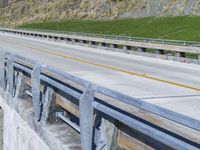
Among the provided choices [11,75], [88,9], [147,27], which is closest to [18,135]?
[11,75]

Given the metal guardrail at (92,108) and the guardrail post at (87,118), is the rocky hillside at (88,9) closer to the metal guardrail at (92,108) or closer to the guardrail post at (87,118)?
the metal guardrail at (92,108)

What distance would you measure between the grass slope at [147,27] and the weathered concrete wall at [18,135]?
35.1 metres

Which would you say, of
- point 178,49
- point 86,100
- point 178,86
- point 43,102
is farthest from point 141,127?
point 178,49

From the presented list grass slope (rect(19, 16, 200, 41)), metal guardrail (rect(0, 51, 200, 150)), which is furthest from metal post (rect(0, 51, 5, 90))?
grass slope (rect(19, 16, 200, 41))

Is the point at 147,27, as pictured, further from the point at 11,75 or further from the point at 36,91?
the point at 36,91

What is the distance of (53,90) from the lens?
8.78 m

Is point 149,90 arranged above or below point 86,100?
below

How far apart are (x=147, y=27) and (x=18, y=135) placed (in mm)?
54757

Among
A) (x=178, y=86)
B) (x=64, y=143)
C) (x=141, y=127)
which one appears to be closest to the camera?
(x=141, y=127)

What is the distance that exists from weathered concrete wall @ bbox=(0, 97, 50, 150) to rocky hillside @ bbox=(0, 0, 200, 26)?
53.6 meters

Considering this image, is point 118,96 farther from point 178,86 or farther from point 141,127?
point 178,86

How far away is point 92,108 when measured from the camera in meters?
6.48

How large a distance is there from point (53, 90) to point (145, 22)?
198ft

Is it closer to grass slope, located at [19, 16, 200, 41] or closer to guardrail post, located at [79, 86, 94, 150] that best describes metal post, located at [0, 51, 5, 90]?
guardrail post, located at [79, 86, 94, 150]
